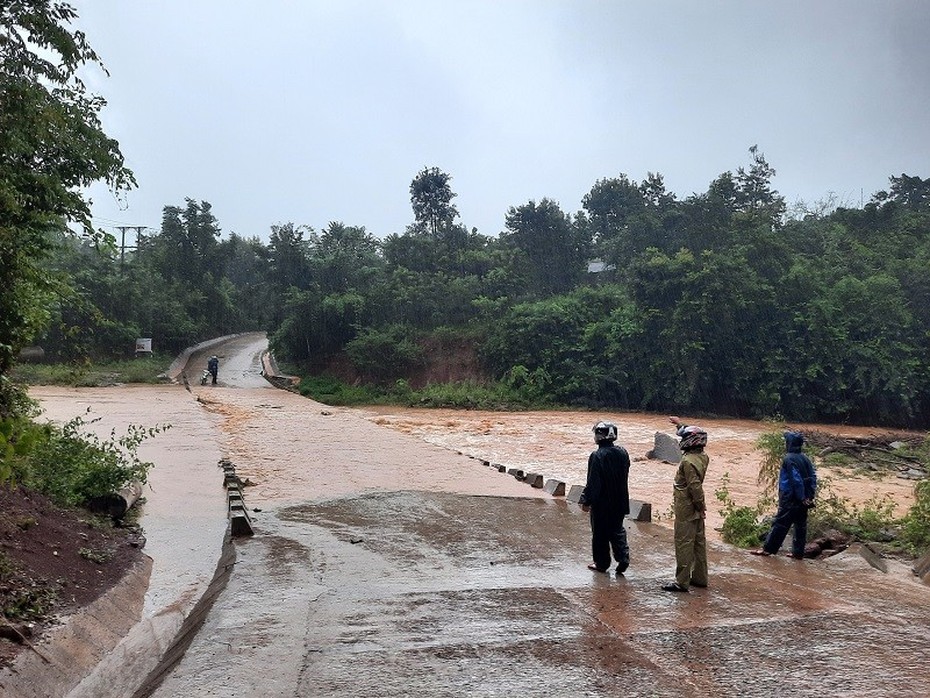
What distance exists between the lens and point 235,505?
10.2 meters

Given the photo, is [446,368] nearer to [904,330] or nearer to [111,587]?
[904,330]

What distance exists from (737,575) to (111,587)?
21.1 ft

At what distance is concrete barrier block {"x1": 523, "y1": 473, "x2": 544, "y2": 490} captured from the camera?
1426cm

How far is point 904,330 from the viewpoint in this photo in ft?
115

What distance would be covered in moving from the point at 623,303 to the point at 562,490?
2850cm

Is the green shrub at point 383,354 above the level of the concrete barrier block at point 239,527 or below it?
above

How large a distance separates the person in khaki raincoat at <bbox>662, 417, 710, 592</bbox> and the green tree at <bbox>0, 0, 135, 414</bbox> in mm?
7359

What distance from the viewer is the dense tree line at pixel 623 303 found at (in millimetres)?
34781

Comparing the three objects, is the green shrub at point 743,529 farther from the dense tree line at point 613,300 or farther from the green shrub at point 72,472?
the dense tree line at point 613,300

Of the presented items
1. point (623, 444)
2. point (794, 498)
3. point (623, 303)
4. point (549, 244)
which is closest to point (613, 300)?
point (623, 303)

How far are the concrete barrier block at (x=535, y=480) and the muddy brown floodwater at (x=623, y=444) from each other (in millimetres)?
2177

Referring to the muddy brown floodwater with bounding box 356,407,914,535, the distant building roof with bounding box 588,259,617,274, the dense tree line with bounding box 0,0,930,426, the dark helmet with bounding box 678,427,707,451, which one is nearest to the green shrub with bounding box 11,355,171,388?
the dense tree line with bounding box 0,0,930,426

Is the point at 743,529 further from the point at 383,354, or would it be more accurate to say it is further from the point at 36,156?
the point at 383,354

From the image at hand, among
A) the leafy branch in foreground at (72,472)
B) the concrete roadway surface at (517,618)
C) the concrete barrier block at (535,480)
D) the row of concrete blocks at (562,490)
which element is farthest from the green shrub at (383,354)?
the leafy branch in foreground at (72,472)
